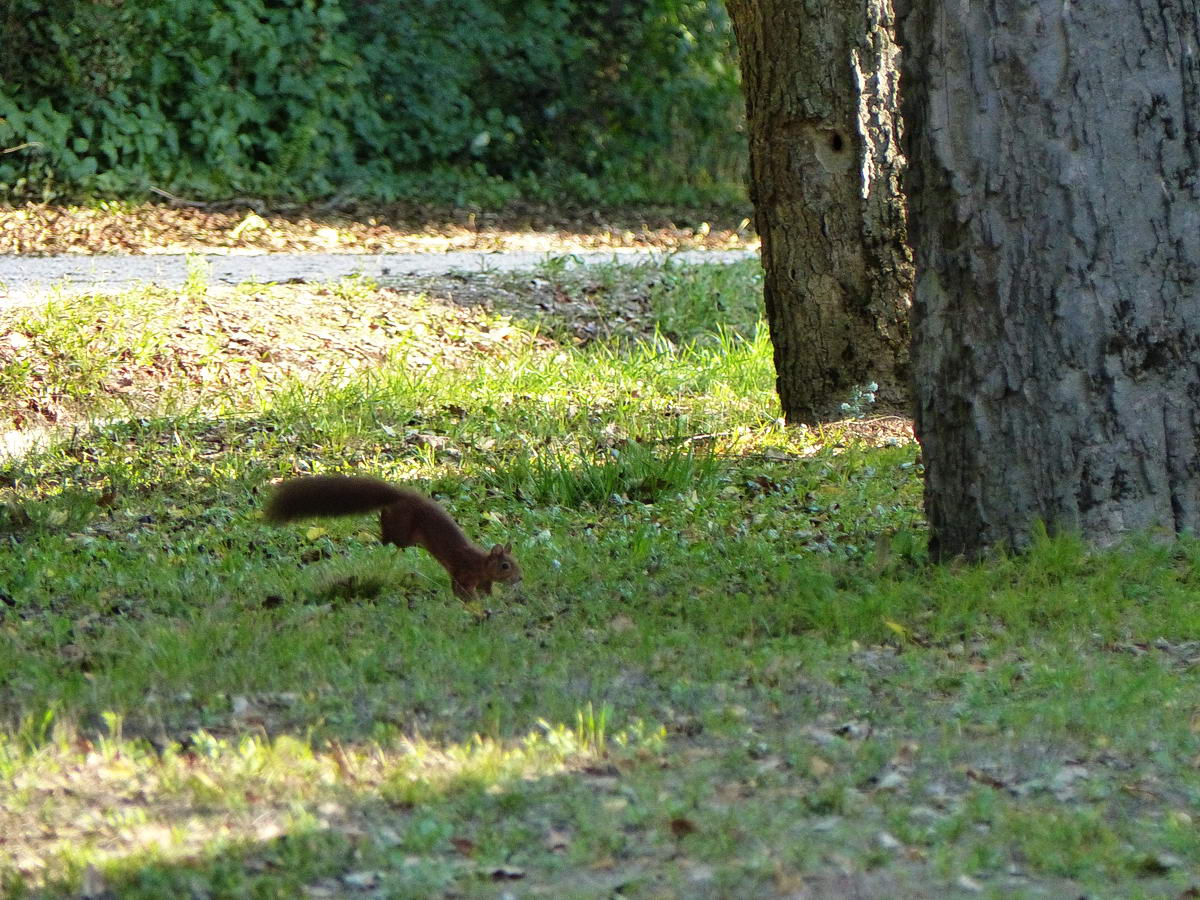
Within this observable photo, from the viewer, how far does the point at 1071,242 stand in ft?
15.6

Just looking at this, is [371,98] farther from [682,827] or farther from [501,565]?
[682,827]

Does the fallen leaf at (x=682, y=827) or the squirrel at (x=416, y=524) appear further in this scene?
the squirrel at (x=416, y=524)

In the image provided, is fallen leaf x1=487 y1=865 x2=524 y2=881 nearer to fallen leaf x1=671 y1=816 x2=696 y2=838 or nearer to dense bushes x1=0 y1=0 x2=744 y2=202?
fallen leaf x1=671 y1=816 x2=696 y2=838

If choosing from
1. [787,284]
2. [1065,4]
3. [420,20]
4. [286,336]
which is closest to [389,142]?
[420,20]

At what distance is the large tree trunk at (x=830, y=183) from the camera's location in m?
7.06

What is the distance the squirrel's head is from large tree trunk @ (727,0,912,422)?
293cm

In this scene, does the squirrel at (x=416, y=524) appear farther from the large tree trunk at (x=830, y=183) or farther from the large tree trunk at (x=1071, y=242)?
the large tree trunk at (x=830, y=183)

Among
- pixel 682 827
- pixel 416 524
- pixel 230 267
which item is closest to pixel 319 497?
pixel 416 524

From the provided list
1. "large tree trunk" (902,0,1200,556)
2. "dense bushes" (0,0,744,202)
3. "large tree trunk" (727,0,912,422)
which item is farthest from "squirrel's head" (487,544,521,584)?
"dense bushes" (0,0,744,202)

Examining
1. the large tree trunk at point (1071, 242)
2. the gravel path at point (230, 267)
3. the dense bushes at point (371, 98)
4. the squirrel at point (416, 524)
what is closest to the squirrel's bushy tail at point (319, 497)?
the squirrel at point (416, 524)

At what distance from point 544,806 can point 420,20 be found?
15.8m

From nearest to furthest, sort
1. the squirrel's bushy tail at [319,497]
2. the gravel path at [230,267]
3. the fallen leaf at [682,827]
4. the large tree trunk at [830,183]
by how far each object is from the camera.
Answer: the fallen leaf at [682,827], the squirrel's bushy tail at [319,497], the large tree trunk at [830,183], the gravel path at [230,267]

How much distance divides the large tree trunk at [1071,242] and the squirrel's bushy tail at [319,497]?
189 centimetres

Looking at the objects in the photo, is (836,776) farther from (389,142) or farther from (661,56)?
(661,56)
